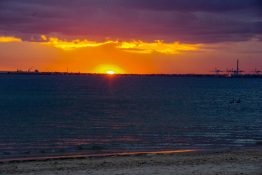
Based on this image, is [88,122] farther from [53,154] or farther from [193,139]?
[53,154]

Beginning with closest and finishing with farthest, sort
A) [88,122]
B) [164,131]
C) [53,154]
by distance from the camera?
[53,154], [164,131], [88,122]

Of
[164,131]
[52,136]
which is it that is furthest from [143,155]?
[164,131]

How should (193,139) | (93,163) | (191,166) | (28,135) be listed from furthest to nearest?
(28,135)
(193,139)
(93,163)
(191,166)

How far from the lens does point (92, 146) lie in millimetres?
33625

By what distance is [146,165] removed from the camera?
21.6 metres

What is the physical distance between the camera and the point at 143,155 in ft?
86.0

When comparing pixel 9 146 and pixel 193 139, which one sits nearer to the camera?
pixel 9 146

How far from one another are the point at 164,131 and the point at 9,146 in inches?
Result: 624

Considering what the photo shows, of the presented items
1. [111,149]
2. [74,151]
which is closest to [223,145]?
[111,149]

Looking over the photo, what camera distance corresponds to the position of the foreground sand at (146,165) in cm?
1956

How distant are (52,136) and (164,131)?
1056cm

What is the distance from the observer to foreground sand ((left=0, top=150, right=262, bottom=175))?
19562 mm

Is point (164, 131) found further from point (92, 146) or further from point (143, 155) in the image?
point (143, 155)

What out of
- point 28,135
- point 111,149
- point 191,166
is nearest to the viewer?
point 191,166
